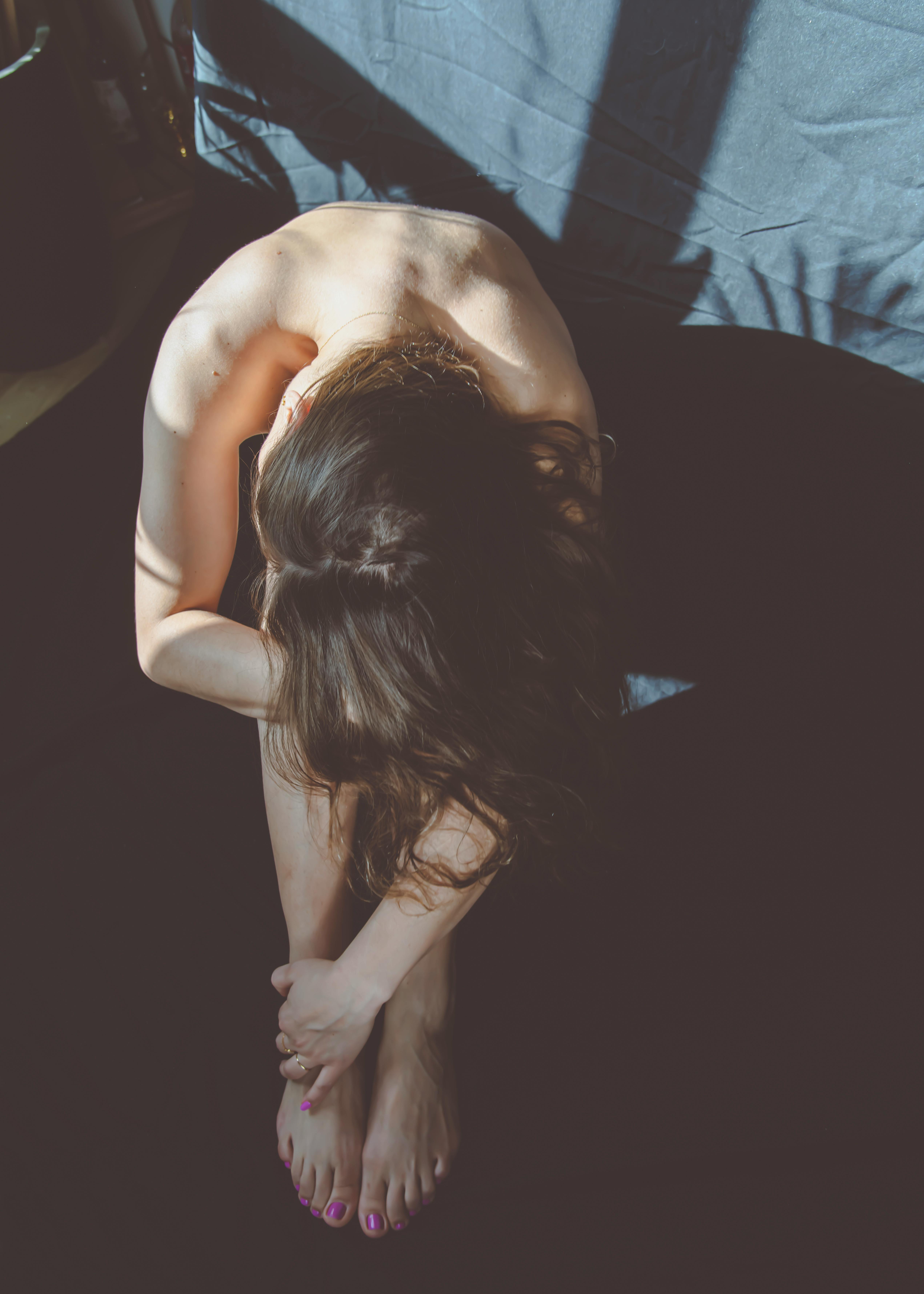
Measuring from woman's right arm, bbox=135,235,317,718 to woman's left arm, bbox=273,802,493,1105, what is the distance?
11.4 inches

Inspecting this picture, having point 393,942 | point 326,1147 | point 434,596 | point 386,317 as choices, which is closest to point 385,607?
point 434,596

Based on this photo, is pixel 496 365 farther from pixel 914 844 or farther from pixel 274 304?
pixel 914 844

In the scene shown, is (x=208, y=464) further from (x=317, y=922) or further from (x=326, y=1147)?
(x=326, y=1147)

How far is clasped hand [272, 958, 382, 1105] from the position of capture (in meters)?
0.89

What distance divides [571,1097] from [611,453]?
0.85 metres

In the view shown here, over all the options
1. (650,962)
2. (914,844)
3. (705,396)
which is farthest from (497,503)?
(914,844)

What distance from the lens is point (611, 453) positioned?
1094 millimetres

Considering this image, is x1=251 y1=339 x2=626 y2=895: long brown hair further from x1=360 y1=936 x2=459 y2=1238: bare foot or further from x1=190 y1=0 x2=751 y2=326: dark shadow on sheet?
x1=190 y1=0 x2=751 y2=326: dark shadow on sheet

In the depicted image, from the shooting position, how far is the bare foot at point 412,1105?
0.87 m

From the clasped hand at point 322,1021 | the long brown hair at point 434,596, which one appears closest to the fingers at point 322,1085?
the clasped hand at point 322,1021

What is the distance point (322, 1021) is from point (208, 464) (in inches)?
26.9

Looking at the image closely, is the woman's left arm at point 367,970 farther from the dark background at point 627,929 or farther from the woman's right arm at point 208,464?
the woman's right arm at point 208,464

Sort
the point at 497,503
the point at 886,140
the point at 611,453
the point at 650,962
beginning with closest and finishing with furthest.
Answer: the point at 497,503, the point at 886,140, the point at 650,962, the point at 611,453

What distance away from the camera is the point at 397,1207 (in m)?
0.86
